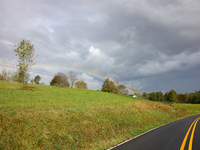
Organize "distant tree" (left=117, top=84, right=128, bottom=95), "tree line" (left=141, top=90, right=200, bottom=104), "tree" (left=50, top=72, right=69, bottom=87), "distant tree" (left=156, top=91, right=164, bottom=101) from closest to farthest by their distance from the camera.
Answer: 1. "tree" (left=50, top=72, right=69, bottom=87)
2. "tree line" (left=141, top=90, right=200, bottom=104)
3. "distant tree" (left=117, top=84, right=128, bottom=95)
4. "distant tree" (left=156, top=91, right=164, bottom=101)

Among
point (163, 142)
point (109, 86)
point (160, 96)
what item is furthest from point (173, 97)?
point (163, 142)

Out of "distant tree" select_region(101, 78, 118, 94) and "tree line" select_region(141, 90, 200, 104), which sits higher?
"distant tree" select_region(101, 78, 118, 94)

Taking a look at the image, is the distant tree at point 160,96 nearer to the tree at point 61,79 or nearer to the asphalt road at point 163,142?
the tree at point 61,79

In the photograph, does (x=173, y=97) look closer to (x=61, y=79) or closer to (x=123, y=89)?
(x=123, y=89)

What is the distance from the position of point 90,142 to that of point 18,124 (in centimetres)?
568

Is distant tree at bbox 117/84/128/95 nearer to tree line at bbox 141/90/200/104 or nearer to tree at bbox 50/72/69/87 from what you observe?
tree line at bbox 141/90/200/104

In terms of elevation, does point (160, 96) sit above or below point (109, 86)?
below

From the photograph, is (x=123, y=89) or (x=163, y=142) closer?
(x=163, y=142)

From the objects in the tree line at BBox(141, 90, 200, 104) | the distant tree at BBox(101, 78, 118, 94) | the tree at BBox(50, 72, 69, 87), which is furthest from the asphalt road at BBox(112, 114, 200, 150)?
the tree line at BBox(141, 90, 200, 104)

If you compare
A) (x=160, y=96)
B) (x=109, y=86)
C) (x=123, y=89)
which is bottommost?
(x=160, y=96)

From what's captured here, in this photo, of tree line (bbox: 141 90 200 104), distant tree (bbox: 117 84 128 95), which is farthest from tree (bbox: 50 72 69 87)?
tree line (bbox: 141 90 200 104)

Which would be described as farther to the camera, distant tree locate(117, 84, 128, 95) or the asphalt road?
distant tree locate(117, 84, 128, 95)

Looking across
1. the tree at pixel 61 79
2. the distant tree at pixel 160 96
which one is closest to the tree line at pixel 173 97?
the distant tree at pixel 160 96

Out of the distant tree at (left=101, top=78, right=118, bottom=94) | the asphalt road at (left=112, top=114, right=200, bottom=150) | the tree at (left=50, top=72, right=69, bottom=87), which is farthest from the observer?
the distant tree at (left=101, top=78, right=118, bottom=94)
